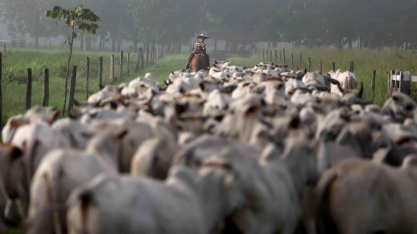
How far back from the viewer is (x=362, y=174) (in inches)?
242

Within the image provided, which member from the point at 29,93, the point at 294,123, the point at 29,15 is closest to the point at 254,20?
the point at 29,15

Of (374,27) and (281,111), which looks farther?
(374,27)

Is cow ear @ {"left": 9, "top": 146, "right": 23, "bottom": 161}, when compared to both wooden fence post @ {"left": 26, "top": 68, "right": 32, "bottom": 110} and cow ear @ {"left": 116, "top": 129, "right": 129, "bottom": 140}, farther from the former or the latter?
wooden fence post @ {"left": 26, "top": 68, "right": 32, "bottom": 110}

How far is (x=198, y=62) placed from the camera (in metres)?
24.5

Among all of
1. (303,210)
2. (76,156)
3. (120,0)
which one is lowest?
(303,210)

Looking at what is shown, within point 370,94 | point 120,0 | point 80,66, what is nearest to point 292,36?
point 120,0

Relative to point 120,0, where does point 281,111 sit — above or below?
below

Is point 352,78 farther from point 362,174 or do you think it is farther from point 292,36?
point 292,36

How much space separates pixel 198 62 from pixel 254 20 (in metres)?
56.9

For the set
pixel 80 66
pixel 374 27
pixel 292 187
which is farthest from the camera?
pixel 374 27

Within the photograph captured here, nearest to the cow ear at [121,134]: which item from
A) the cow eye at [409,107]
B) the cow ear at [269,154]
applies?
the cow ear at [269,154]

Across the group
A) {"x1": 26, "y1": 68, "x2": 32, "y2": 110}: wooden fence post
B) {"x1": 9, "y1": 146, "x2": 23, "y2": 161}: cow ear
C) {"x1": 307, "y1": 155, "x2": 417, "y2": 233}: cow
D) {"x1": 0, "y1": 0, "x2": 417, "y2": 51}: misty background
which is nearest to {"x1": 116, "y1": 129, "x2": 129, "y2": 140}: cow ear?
{"x1": 9, "y1": 146, "x2": 23, "y2": 161}: cow ear

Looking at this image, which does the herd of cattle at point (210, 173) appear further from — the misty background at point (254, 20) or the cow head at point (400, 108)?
the misty background at point (254, 20)

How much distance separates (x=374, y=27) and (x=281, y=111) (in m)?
65.5
